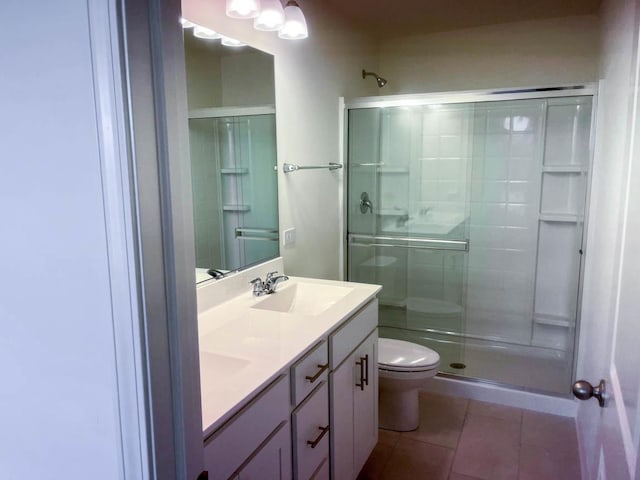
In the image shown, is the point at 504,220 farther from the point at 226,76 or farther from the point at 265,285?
the point at 226,76

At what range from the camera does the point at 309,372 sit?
1.50m

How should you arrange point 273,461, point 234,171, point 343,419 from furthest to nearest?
point 234,171, point 343,419, point 273,461

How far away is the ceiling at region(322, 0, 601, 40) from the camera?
281 cm

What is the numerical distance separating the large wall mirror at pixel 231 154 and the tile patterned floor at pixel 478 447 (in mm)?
1187

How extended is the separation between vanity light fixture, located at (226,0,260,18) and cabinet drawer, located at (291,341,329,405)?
131 cm

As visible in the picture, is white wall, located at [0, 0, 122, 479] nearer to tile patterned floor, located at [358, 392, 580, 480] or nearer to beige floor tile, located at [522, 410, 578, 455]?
tile patterned floor, located at [358, 392, 580, 480]

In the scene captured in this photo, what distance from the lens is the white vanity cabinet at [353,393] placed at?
173cm

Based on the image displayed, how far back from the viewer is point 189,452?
2.44ft

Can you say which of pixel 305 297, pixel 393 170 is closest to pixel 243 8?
pixel 305 297

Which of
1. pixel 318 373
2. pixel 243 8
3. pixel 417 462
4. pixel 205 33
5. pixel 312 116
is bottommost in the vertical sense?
pixel 417 462

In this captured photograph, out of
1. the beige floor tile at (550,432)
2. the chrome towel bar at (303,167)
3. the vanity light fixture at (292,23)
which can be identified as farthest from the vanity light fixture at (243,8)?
the beige floor tile at (550,432)

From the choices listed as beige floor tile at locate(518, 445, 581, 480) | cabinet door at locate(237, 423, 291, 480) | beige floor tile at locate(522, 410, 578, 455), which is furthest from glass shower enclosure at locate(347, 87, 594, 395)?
cabinet door at locate(237, 423, 291, 480)

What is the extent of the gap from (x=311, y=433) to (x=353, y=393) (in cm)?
40

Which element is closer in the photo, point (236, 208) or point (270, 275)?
point (236, 208)
